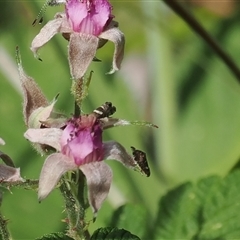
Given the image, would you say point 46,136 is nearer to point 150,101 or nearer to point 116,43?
point 116,43

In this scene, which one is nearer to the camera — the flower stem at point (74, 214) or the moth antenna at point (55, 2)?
the flower stem at point (74, 214)

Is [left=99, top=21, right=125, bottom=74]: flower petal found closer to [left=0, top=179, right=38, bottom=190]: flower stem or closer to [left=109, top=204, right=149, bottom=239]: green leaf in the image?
[left=0, top=179, right=38, bottom=190]: flower stem

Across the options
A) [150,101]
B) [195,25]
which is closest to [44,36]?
[195,25]

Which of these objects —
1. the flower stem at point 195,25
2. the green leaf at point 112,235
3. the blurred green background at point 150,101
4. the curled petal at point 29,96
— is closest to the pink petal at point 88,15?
the curled petal at point 29,96

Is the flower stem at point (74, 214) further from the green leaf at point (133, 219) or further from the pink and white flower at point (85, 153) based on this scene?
the green leaf at point (133, 219)

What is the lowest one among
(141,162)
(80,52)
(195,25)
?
(141,162)

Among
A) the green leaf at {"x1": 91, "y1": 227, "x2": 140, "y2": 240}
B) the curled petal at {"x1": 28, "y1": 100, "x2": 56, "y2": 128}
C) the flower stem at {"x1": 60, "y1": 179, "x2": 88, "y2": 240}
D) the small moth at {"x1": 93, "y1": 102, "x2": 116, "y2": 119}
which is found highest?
the small moth at {"x1": 93, "y1": 102, "x2": 116, "y2": 119}

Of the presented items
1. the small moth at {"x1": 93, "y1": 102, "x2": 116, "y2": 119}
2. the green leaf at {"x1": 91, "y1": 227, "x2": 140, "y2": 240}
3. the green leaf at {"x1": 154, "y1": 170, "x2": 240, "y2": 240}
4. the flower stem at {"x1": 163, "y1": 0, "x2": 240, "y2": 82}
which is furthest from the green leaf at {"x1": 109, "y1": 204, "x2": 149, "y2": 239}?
the flower stem at {"x1": 163, "y1": 0, "x2": 240, "y2": 82}
